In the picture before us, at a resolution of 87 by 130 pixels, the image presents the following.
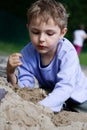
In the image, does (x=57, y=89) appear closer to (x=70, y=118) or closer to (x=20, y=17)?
(x=70, y=118)

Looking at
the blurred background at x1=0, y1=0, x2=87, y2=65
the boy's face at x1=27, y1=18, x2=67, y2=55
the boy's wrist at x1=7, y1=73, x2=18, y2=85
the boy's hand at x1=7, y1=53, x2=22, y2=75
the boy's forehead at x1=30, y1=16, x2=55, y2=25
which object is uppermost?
the boy's forehead at x1=30, y1=16, x2=55, y2=25

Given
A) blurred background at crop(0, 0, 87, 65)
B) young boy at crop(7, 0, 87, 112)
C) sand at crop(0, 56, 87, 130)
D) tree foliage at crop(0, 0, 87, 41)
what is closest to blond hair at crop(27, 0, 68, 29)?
young boy at crop(7, 0, 87, 112)

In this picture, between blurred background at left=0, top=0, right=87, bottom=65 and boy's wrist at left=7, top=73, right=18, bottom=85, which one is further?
blurred background at left=0, top=0, right=87, bottom=65

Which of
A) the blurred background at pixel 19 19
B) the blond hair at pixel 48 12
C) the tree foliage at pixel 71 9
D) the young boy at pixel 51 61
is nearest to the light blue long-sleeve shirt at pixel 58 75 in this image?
the young boy at pixel 51 61

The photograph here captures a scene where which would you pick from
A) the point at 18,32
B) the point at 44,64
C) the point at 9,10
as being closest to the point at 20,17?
the point at 9,10

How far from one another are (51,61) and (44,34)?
0.36 meters

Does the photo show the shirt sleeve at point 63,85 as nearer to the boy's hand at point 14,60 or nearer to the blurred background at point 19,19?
the boy's hand at point 14,60

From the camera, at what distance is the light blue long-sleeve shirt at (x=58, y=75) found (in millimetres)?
4211

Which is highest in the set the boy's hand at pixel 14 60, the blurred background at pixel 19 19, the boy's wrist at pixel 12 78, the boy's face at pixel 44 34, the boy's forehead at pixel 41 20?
the boy's forehead at pixel 41 20

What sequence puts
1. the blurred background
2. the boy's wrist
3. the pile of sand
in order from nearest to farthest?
the pile of sand, the boy's wrist, the blurred background

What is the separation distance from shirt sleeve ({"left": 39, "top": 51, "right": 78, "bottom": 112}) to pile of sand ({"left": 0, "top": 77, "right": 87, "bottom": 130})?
0.53 feet

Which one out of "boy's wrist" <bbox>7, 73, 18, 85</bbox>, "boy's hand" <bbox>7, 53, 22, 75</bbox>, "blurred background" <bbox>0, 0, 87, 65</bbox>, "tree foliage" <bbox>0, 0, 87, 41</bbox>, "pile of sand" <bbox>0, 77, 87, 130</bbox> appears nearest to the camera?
"pile of sand" <bbox>0, 77, 87, 130</bbox>

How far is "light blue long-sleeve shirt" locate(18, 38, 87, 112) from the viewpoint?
4211 millimetres

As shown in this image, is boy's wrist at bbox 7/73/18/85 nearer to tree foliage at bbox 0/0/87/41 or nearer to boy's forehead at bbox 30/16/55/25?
boy's forehead at bbox 30/16/55/25
